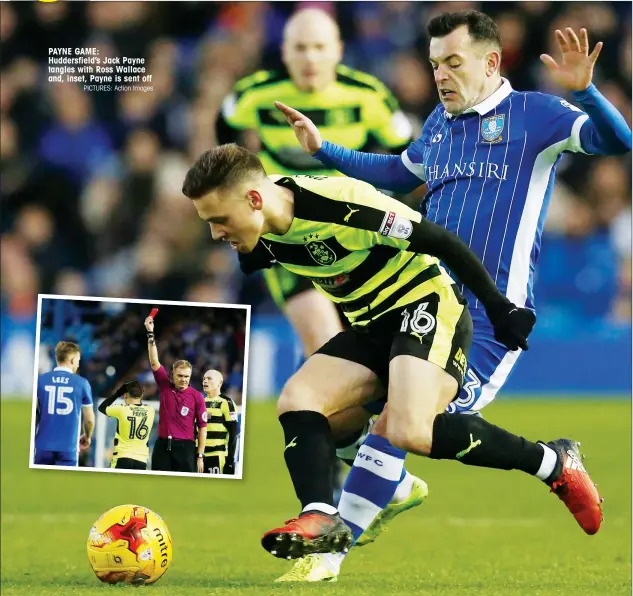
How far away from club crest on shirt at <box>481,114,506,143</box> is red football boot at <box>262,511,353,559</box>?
198 cm

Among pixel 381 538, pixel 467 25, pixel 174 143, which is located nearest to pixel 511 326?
pixel 467 25

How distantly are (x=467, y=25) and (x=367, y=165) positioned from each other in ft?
2.81

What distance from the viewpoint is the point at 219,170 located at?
5.14 m

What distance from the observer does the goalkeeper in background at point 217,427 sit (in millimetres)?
5844

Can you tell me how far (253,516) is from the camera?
892cm

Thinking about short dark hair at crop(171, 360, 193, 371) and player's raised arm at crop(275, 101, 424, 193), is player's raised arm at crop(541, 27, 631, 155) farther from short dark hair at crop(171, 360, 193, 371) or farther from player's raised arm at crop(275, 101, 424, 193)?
short dark hair at crop(171, 360, 193, 371)

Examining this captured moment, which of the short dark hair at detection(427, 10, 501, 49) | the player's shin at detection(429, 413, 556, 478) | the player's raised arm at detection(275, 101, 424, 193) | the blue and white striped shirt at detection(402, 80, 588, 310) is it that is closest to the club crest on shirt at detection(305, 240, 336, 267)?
the player's shin at detection(429, 413, 556, 478)

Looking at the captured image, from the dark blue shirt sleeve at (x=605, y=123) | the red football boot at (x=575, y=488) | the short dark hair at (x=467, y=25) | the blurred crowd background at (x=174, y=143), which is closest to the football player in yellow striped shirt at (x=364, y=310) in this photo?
the red football boot at (x=575, y=488)

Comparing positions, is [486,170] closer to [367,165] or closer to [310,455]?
[367,165]

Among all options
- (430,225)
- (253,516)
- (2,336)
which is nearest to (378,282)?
(430,225)

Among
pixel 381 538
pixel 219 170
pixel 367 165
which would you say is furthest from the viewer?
pixel 381 538

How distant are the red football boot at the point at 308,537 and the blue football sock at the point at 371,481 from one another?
688mm

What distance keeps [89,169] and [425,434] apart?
35.4 ft

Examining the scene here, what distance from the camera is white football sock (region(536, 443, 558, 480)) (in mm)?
5754
